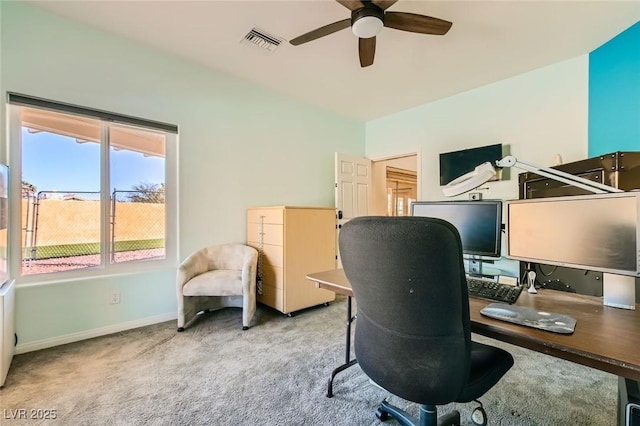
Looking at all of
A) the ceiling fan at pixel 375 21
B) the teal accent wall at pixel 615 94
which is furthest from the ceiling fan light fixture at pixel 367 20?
the teal accent wall at pixel 615 94

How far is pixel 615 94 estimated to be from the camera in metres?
2.47

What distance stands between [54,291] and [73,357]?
0.57 meters

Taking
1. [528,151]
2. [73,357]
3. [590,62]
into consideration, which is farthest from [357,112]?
[73,357]

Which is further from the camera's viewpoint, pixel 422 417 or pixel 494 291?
pixel 494 291

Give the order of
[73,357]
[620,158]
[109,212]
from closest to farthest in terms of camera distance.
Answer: [620,158]
[73,357]
[109,212]

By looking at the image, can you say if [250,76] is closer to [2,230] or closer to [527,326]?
[2,230]

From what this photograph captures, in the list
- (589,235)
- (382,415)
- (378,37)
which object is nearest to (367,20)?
(378,37)

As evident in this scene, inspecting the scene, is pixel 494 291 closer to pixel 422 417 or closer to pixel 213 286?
pixel 422 417

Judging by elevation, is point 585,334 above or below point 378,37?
below

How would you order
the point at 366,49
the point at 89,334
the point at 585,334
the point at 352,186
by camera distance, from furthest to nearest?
the point at 352,186, the point at 89,334, the point at 366,49, the point at 585,334

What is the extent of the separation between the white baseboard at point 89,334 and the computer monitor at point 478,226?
2781 mm

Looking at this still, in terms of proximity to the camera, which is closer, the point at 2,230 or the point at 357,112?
the point at 2,230

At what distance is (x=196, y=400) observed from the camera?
62.9 inches

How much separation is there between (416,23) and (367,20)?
390mm
